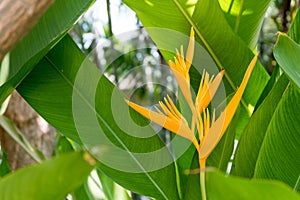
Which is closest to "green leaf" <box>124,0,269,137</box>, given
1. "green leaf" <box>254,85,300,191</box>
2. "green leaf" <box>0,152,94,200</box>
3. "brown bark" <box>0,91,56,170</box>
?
"green leaf" <box>254,85,300,191</box>

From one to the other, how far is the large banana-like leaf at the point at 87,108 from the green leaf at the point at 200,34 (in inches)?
5.5

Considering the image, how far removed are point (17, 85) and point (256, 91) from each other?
1.18 ft

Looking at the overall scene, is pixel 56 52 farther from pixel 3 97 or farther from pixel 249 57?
pixel 249 57

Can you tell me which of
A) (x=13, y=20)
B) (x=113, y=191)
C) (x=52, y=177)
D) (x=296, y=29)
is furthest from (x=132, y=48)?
(x=52, y=177)

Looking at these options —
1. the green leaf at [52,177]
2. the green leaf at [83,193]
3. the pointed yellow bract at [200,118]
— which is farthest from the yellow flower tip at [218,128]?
the green leaf at [83,193]

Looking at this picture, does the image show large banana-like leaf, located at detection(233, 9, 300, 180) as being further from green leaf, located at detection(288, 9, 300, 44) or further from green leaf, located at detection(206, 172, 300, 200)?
green leaf, located at detection(206, 172, 300, 200)

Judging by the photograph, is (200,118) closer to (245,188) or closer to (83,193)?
(245,188)

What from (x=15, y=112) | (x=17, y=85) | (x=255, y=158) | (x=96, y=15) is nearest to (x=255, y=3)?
(x=255, y=158)

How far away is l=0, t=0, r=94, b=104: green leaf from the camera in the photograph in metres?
0.53

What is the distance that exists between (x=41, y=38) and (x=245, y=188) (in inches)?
14.2

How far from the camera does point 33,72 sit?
60 cm

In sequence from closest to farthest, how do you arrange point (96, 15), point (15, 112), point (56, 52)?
point (56, 52) < point (15, 112) < point (96, 15)

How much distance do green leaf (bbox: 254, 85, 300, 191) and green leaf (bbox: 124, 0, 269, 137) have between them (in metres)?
0.18

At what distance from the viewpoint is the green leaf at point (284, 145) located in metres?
0.51
